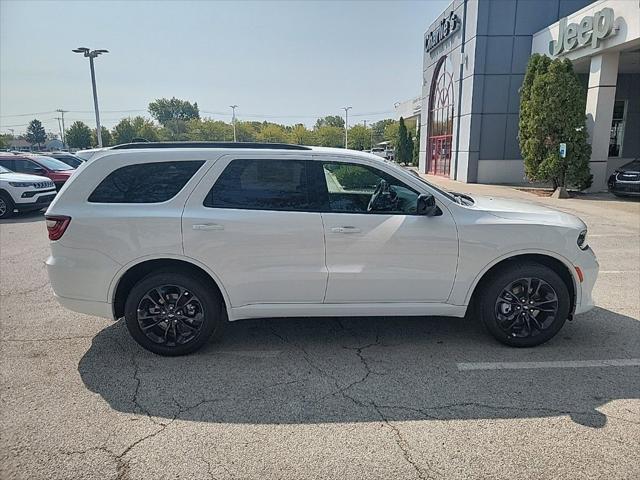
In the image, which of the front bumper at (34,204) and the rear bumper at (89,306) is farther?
the front bumper at (34,204)

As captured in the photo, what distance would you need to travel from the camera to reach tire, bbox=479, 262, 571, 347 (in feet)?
12.7

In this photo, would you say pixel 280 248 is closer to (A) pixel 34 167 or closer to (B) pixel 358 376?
(B) pixel 358 376

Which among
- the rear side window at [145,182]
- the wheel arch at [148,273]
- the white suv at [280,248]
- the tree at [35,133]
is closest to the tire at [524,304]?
the white suv at [280,248]

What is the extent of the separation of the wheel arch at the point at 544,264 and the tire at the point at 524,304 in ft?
0.17

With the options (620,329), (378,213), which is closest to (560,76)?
(620,329)

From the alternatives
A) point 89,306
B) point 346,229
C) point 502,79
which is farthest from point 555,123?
point 89,306

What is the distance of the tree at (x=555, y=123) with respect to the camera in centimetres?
1527

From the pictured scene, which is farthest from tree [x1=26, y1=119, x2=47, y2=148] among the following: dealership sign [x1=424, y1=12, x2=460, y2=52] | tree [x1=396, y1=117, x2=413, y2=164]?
dealership sign [x1=424, y1=12, x2=460, y2=52]

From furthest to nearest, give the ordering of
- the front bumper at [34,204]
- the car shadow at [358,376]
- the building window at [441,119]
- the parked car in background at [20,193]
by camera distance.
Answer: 1. the building window at [441,119]
2. the front bumper at [34,204]
3. the parked car in background at [20,193]
4. the car shadow at [358,376]

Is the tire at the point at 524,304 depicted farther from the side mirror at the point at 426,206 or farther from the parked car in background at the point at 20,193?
the parked car in background at the point at 20,193

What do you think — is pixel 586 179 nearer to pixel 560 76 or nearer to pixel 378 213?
pixel 560 76

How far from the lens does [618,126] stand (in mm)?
21453

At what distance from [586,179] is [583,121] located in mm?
2081

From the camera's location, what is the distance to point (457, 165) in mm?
22703
